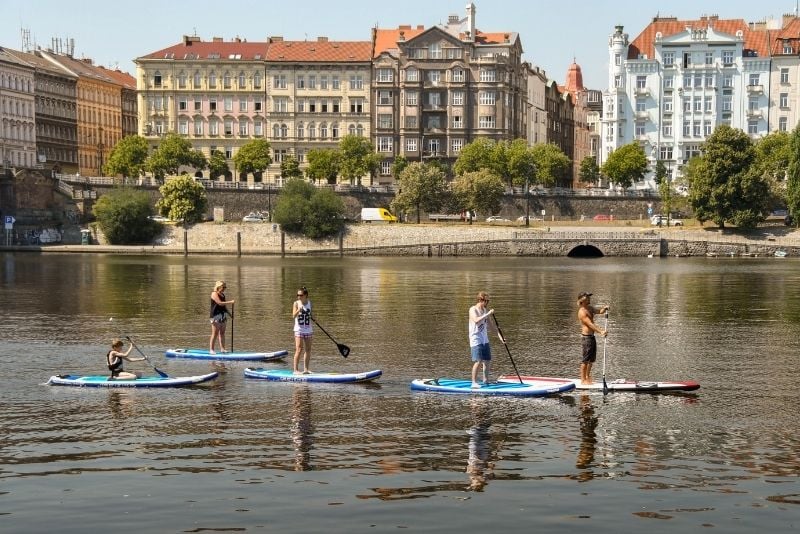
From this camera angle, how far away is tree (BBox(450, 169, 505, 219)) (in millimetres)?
144375

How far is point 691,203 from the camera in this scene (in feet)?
443

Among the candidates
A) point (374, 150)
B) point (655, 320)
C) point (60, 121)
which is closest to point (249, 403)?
point (655, 320)

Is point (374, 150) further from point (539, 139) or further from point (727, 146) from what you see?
point (727, 146)

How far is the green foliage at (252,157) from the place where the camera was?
164 m

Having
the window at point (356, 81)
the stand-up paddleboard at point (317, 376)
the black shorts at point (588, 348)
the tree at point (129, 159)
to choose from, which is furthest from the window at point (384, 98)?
the black shorts at point (588, 348)

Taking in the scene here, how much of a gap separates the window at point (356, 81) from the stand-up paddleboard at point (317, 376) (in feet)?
471

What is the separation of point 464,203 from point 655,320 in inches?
3514

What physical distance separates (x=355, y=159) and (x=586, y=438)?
13512 cm

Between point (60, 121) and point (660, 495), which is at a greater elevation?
point (60, 121)

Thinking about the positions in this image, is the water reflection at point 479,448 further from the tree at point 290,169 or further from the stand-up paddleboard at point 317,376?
the tree at point 290,169

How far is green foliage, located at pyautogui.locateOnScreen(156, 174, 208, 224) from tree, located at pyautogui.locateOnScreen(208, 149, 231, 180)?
848 inches

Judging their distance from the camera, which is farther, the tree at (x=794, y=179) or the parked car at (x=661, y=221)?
the parked car at (x=661, y=221)

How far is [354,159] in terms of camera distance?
161250 millimetres

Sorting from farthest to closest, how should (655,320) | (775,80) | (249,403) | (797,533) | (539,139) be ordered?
(539,139) < (775,80) < (655,320) < (249,403) < (797,533)
